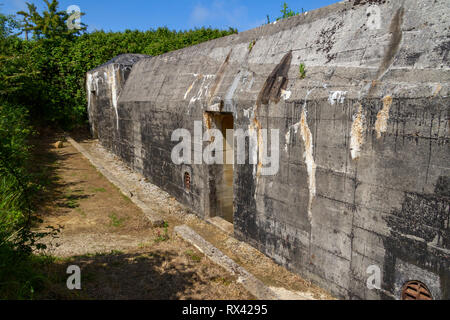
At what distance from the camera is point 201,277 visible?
13.5ft

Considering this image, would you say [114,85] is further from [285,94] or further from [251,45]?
[285,94]

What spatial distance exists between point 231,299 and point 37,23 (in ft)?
77.8

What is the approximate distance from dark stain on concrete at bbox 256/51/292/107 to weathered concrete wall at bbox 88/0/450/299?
19 mm

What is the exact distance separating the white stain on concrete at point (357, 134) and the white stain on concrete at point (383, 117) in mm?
155

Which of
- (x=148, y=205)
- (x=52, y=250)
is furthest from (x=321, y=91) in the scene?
(x=148, y=205)

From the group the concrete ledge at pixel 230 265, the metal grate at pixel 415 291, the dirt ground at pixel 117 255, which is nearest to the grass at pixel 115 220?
the dirt ground at pixel 117 255

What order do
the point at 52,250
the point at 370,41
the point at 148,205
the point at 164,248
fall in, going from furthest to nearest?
the point at 148,205 < the point at 164,248 < the point at 52,250 < the point at 370,41

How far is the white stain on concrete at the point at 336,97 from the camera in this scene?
3438 millimetres

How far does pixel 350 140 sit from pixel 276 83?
149 cm

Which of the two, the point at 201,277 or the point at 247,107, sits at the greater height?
the point at 247,107

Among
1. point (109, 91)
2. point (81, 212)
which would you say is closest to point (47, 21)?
point (109, 91)

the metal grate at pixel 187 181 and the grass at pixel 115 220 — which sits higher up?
the metal grate at pixel 187 181

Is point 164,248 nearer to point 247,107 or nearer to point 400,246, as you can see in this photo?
point 247,107

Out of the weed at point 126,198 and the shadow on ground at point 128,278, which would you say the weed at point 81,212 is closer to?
the weed at point 126,198
